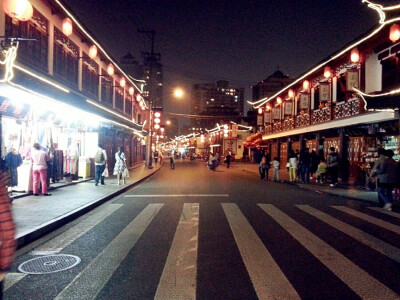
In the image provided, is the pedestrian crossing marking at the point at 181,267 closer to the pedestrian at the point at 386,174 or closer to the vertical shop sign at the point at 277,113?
the pedestrian at the point at 386,174

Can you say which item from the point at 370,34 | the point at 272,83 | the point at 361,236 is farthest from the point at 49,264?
the point at 272,83

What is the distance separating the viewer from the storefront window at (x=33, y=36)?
13.2 meters

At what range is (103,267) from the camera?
5527 mm

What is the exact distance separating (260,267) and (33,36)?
13954 mm

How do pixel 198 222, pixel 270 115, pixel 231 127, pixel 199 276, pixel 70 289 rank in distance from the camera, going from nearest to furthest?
1. pixel 70 289
2. pixel 199 276
3. pixel 198 222
4. pixel 270 115
5. pixel 231 127

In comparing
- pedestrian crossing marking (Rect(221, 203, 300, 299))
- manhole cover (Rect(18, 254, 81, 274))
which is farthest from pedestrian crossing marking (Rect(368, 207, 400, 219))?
manhole cover (Rect(18, 254, 81, 274))

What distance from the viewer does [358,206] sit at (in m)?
12.1

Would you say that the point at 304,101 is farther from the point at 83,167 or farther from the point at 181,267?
the point at 181,267

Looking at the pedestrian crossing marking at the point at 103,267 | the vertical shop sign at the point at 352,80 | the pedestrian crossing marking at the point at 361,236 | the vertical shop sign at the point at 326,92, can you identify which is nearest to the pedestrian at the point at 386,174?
the pedestrian crossing marking at the point at 361,236

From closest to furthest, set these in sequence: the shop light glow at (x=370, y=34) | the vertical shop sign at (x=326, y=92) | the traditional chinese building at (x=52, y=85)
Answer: the traditional chinese building at (x=52, y=85)
the shop light glow at (x=370, y=34)
the vertical shop sign at (x=326, y=92)

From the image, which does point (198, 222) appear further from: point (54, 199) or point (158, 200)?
Result: point (54, 199)

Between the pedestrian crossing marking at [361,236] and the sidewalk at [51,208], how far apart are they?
667cm

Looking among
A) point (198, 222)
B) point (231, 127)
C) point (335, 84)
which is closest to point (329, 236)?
point (198, 222)

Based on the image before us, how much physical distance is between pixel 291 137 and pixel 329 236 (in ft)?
88.0
